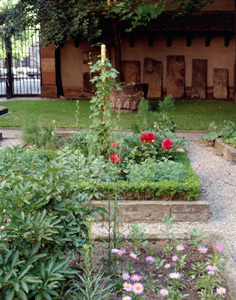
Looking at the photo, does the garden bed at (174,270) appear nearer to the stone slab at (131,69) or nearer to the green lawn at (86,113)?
the green lawn at (86,113)

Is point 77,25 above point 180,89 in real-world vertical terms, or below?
above

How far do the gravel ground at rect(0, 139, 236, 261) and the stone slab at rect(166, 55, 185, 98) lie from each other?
736cm

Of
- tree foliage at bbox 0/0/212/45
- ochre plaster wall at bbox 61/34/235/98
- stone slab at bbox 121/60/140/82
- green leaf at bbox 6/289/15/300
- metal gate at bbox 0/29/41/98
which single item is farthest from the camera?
stone slab at bbox 121/60/140/82

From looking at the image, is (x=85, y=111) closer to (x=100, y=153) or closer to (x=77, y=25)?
(x=77, y=25)

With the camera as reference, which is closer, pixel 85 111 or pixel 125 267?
pixel 125 267

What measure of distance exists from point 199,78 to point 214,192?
34.1 ft

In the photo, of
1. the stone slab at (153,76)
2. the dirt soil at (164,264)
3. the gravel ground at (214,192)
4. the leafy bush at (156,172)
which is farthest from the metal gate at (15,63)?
the dirt soil at (164,264)

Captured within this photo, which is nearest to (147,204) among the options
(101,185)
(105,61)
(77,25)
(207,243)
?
(101,185)

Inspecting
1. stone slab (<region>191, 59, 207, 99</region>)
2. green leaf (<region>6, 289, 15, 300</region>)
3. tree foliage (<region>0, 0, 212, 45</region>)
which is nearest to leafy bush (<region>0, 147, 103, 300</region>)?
green leaf (<region>6, 289, 15, 300</region>)

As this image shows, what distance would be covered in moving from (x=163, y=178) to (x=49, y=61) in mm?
11126

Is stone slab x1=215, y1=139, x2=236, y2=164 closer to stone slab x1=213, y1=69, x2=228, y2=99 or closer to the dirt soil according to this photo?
the dirt soil

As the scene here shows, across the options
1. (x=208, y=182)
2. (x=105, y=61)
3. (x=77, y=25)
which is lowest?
(x=208, y=182)

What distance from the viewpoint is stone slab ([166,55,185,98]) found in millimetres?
15008

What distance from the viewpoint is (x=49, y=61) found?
48.8ft
